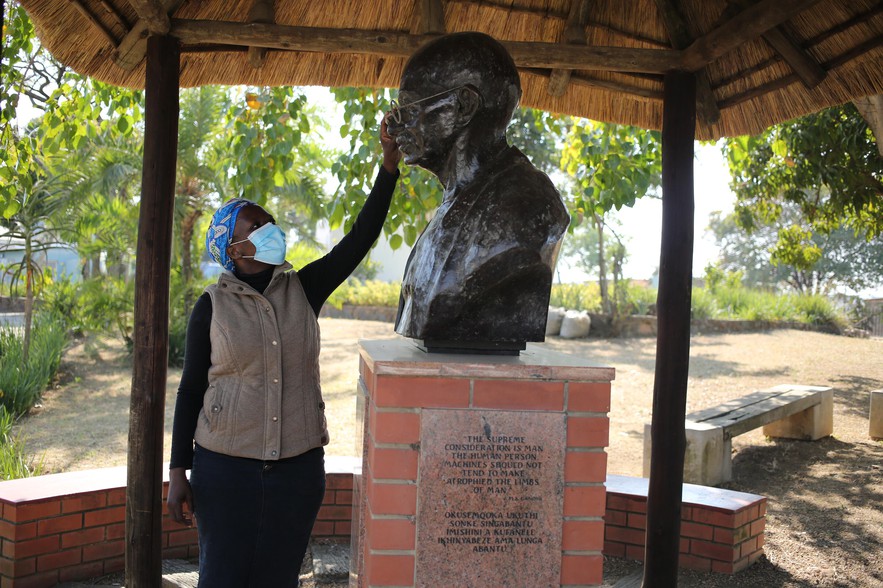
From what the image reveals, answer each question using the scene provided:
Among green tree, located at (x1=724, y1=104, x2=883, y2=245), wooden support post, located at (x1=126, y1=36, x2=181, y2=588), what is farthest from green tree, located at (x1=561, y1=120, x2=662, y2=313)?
wooden support post, located at (x1=126, y1=36, x2=181, y2=588)

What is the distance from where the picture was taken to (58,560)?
148 inches

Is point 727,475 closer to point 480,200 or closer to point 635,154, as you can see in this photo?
point 635,154

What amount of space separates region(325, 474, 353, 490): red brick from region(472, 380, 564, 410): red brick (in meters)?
2.13

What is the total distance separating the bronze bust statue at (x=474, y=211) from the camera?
2.68 metres

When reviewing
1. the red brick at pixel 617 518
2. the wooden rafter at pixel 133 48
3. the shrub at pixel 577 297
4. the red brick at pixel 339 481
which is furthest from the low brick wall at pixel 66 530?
the shrub at pixel 577 297

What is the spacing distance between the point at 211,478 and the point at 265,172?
387cm

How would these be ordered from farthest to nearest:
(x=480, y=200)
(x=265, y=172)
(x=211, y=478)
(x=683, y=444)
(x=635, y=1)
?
(x=265, y=172) < (x=635, y=1) < (x=683, y=444) < (x=480, y=200) < (x=211, y=478)

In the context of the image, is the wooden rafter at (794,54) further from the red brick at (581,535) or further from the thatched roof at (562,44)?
the red brick at (581,535)

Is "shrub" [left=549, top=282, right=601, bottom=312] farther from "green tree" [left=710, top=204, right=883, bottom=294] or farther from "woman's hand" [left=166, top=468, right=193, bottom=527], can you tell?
"woman's hand" [left=166, top=468, right=193, bottom=527]

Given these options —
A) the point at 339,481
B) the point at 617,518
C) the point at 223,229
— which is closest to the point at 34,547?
the point at 339,481

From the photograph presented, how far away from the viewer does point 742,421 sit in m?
6.07

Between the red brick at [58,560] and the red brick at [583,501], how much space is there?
261 centimetres

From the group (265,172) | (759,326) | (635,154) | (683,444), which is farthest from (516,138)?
(683,444)

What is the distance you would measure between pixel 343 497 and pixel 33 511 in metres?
1.55
